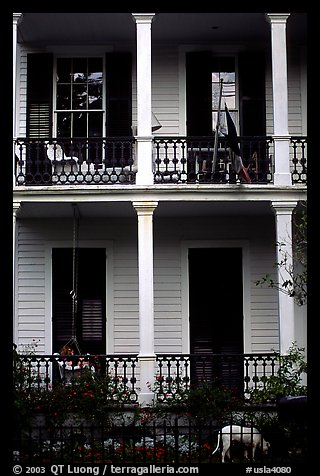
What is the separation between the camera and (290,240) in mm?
14367

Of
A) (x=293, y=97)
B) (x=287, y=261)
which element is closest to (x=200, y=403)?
(x=287, y=261)

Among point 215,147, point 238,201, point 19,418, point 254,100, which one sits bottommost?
point 19,418

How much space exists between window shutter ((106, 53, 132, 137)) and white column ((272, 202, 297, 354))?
364cm

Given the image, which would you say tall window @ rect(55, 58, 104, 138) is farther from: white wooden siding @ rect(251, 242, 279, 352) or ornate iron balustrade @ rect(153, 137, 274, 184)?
white wooden siding @ rect(251, 242, 279, 352)

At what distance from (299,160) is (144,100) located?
3199 mm

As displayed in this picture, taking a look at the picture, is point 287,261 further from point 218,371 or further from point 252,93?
point 252,93

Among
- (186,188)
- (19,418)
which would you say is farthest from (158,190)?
(19,418)

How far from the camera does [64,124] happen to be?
52.7 feet

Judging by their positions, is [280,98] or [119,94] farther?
[119,94]

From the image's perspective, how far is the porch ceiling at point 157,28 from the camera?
1499cm

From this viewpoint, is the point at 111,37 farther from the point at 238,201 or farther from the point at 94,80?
the point at 238,201

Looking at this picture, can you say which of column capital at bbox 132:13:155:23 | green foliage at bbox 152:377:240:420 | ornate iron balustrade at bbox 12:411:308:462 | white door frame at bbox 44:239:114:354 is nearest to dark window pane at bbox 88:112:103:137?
white door frame at bbox 44:239:114:354

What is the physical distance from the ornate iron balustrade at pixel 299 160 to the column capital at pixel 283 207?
56 centimetres
